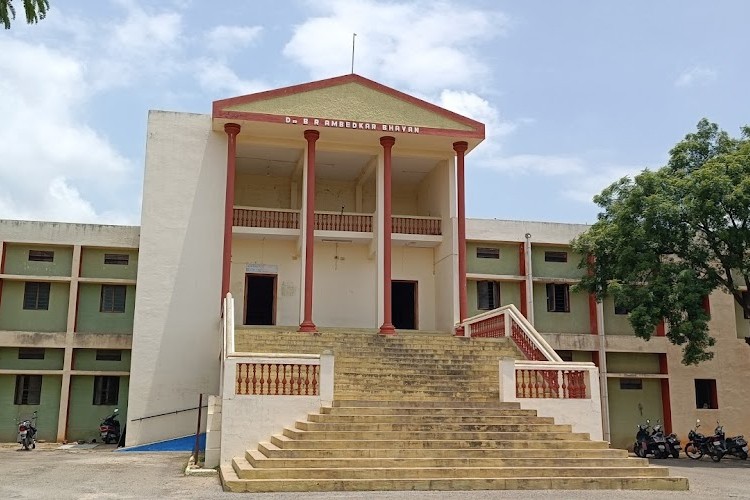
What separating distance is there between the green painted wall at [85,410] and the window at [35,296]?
193cm

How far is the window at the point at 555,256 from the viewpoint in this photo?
19172 mm

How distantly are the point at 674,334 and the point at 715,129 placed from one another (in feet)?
14.8

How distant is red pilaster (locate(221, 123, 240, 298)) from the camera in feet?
52.1

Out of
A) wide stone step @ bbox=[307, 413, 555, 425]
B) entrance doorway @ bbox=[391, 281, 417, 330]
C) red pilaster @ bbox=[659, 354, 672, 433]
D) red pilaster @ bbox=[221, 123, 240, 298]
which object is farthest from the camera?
entrance doorway @ bbox=[391, 281, 417, 330]

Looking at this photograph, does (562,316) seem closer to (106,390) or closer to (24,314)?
(106,390)

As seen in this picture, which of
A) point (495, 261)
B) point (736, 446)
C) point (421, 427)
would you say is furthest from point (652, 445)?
point (421, 427)

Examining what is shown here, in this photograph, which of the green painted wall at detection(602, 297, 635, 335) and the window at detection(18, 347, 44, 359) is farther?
the green painted wall at detection(602, 297, 635, 335)

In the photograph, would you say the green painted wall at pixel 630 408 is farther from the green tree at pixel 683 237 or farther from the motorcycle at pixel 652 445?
the green tree at pixel 683 237

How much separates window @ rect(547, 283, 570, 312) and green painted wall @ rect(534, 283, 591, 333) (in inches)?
3.5

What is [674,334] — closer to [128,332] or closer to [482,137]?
[482,137]

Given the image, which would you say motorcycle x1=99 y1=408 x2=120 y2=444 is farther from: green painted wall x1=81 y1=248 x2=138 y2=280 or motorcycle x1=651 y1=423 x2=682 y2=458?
motorcycle x1=651 y1=423 x2=682 y2=458

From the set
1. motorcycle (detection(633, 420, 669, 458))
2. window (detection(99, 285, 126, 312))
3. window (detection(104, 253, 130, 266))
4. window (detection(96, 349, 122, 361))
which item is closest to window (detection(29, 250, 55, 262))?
window (detection(104, 253, 130, 266))

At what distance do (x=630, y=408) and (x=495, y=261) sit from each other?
4.88 meters

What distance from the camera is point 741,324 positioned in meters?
19.2
